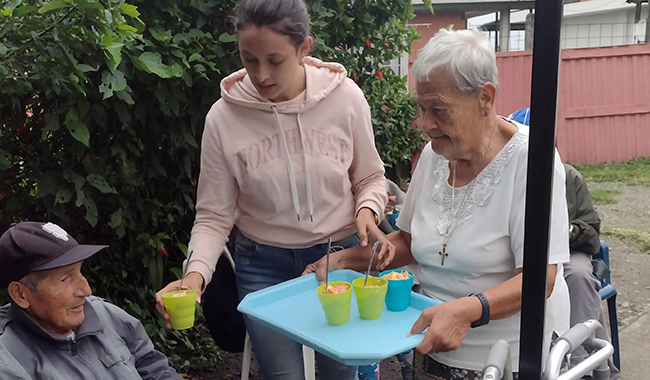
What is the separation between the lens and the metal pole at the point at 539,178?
86 cm

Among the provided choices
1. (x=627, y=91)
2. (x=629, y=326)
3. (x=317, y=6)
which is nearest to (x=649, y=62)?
(x=627, y=91)

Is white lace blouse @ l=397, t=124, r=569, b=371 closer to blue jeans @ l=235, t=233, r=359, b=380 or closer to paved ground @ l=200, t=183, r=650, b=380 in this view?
blue jeans @ l=235, t=233, r=359, b=380

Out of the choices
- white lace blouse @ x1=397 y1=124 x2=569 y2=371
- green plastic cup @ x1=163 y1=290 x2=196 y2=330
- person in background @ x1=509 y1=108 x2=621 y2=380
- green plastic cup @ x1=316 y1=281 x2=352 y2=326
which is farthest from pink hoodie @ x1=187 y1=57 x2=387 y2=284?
person in background @ x1=509 y1=108 x2=621 y2=380

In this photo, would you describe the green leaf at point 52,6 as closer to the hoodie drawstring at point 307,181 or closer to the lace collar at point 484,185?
the hoodie drawstring at point 307,181

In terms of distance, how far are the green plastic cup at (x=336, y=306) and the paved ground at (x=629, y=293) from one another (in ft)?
6.84

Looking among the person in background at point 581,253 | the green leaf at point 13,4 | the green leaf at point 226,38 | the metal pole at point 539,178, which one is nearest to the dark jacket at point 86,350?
the green leaf at point 13,4

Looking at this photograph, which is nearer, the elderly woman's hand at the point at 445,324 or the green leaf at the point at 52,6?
the elderly woman's hand at the point at 445,324

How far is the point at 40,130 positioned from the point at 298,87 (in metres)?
1.26

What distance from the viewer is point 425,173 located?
1.91m

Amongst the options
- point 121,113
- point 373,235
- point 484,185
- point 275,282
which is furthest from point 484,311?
point 121,113

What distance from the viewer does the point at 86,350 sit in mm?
1880

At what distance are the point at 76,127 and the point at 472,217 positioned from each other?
1558mm

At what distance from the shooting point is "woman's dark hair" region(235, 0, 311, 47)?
5.92 ft

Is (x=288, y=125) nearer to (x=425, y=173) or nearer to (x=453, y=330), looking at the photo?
(x=425, y=173)
